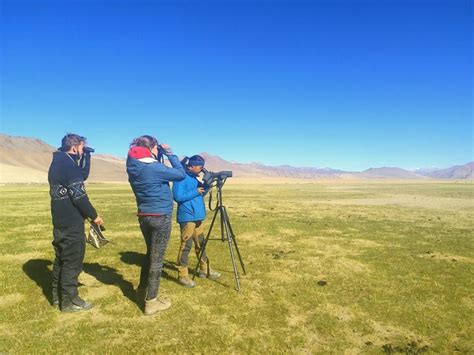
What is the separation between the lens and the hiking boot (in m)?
7.03

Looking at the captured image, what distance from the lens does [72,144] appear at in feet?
22.5

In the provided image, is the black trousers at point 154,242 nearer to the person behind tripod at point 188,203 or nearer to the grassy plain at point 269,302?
the grassy plain at point 269,302

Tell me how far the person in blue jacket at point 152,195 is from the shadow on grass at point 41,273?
8.17 feet

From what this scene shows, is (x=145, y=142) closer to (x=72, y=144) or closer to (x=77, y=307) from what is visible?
(x=72, y=144)

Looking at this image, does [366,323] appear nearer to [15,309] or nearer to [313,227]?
[15,309]

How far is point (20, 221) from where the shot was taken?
19250 mm

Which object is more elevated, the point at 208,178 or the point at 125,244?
the point at 208,178

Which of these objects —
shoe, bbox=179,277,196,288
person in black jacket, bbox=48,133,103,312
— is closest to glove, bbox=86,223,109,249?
person in black jacket, bbox=48,133,103,312

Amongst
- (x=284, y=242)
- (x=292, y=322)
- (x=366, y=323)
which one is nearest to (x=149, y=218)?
(x=292, y=322)

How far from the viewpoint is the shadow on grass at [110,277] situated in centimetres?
820

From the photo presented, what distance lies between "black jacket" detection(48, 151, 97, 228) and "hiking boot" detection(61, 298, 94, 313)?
1.62 metres

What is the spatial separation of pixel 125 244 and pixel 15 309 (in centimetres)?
628

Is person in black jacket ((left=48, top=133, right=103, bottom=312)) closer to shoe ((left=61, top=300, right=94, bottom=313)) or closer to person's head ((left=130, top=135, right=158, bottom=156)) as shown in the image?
shoe ((left=61, top=300, right=94, bottom=313))

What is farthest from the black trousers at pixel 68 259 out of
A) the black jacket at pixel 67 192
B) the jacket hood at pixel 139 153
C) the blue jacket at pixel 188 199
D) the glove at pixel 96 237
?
the blue jacket at pixel 188 199
